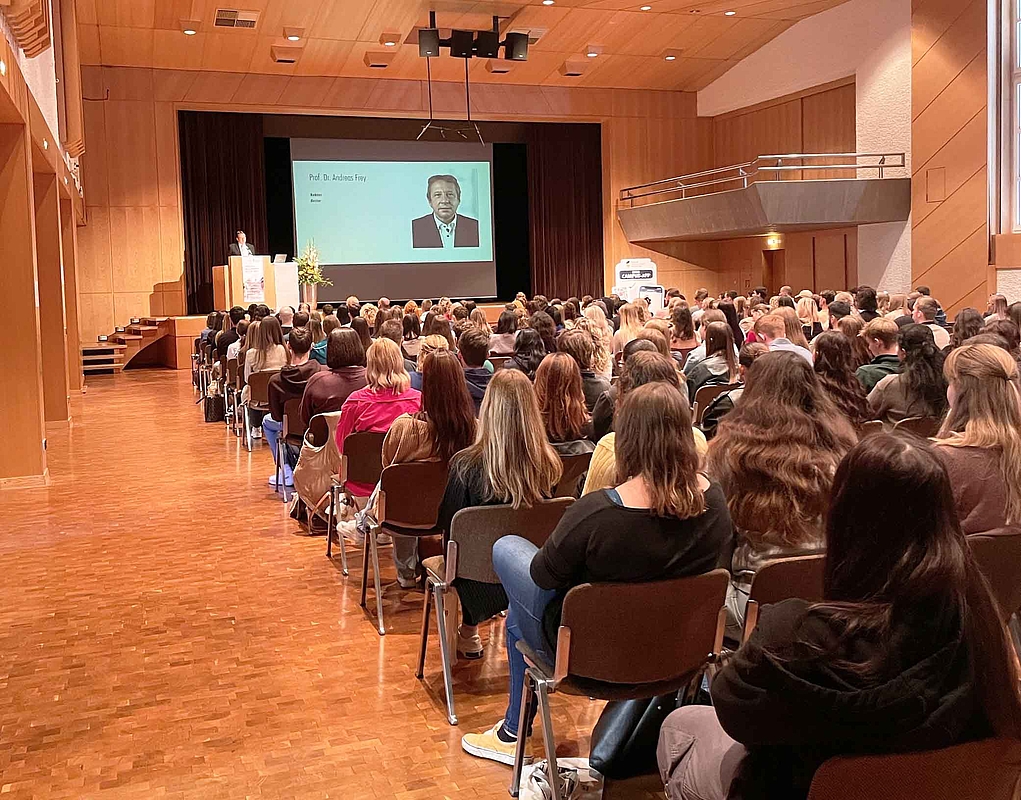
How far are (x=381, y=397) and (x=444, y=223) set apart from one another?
17.7m

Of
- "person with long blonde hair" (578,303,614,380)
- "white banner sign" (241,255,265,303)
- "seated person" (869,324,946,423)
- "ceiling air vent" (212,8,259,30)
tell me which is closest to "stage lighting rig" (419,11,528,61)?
"ceiling air vent" (212,8,259,30)

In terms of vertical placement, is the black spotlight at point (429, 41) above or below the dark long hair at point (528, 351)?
above

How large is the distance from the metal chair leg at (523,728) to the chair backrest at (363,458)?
7.58ft

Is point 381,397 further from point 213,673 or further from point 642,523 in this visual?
point 642,523

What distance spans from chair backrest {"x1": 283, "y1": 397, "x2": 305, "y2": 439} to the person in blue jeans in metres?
4.68

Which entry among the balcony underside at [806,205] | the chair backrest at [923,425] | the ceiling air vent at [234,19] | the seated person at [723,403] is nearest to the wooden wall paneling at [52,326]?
the ceiling air vent at [234,19]

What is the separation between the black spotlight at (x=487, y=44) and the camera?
18531mm

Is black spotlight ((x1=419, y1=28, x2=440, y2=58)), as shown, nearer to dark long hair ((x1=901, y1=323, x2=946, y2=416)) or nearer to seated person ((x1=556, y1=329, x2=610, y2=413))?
seated person ((x1=556, y1=329, x2=610, y2=413))

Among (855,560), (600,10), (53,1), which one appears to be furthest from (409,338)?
(600,10)

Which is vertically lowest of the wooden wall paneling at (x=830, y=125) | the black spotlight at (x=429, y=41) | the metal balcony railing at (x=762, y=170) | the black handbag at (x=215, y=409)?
the black handbag at (x=215, y=409)

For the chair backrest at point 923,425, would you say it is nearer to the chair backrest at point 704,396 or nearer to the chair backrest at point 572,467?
the chair backrest at point 704,396

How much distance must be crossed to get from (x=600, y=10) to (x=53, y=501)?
550 inches

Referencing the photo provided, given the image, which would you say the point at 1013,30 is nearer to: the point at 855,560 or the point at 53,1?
the point at 53,1

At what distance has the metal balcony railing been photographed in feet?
59.3
